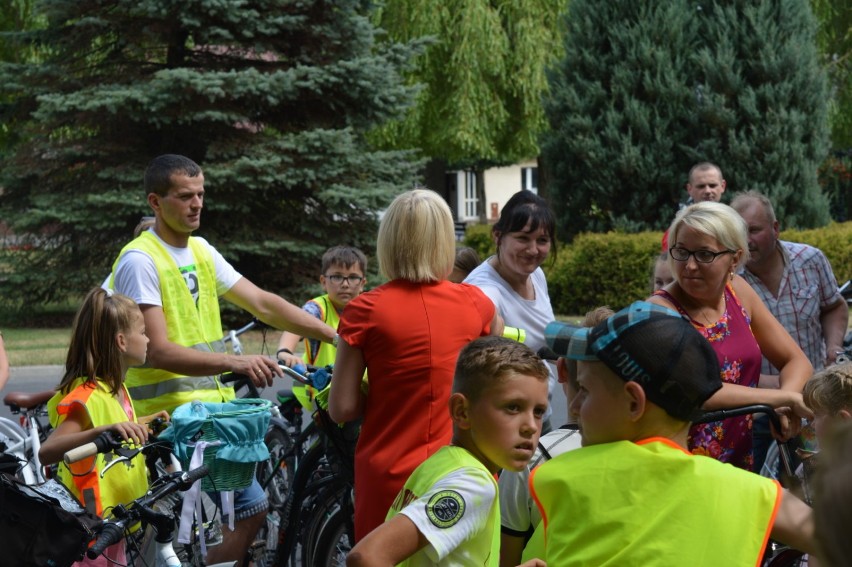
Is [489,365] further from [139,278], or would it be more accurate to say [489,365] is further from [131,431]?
[139,278]

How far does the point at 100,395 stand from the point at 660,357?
2852 millimetres

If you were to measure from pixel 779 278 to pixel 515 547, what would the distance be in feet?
10.6

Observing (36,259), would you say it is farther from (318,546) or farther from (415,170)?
(318,546)

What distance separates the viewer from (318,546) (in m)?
5.24

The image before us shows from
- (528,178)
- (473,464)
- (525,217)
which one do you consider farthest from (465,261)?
(528,178)

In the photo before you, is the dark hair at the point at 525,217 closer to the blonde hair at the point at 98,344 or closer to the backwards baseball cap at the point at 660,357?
the blonde hair at the point at 98,344

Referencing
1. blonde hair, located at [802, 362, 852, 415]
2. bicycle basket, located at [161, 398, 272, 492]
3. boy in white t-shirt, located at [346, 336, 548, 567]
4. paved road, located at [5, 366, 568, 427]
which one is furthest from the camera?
paved road, located at [5, 366, 568, 427]

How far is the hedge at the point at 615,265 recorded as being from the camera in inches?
754

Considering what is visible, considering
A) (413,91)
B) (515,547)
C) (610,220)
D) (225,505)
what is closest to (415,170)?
(413,91)

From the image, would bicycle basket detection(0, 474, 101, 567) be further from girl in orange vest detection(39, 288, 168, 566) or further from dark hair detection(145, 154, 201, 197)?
dark hair detection(145, 154, 201, 197)

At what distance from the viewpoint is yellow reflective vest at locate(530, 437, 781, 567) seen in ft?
7.75

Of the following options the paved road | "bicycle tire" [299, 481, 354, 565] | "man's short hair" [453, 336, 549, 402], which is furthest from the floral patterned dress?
the paved road

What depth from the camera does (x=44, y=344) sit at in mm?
17047

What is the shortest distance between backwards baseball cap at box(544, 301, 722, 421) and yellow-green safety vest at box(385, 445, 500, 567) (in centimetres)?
59
